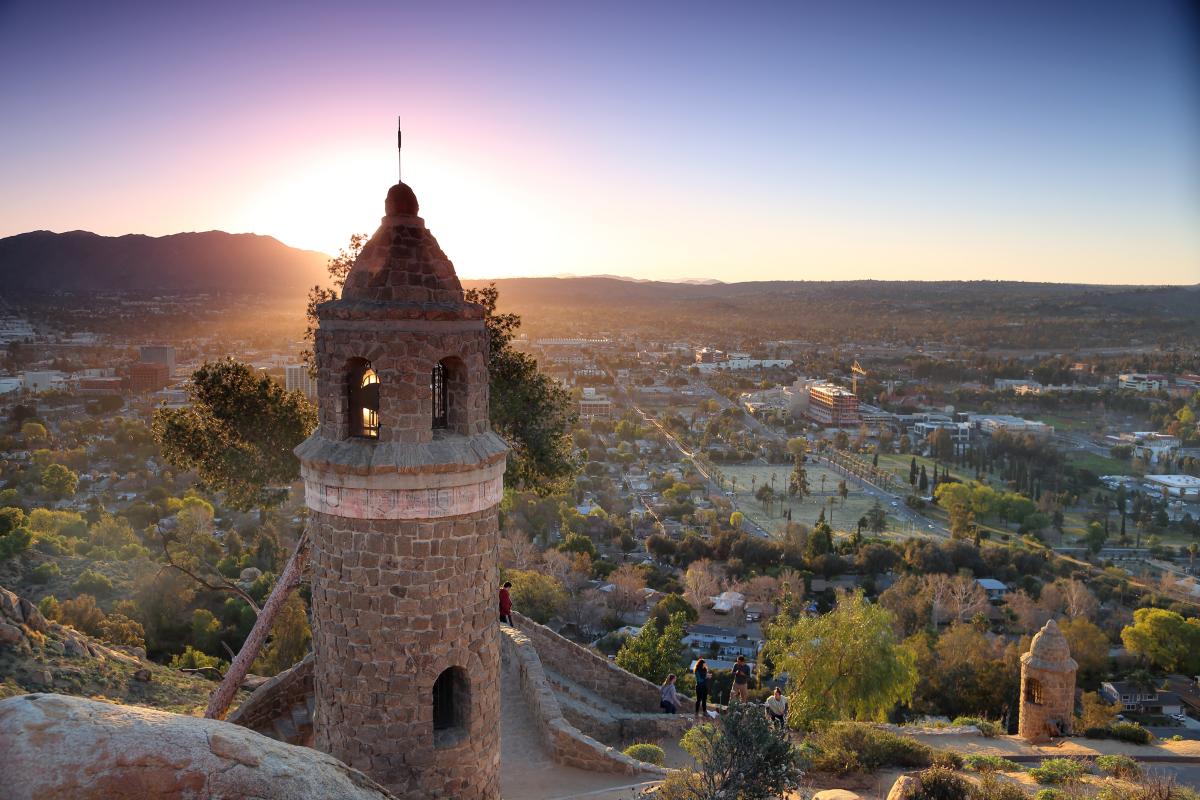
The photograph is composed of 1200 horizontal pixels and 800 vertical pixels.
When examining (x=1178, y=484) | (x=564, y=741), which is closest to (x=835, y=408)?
(x=1178, y=484)

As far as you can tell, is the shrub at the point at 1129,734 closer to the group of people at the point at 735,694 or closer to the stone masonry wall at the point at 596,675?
the group of people at the point at 735,694

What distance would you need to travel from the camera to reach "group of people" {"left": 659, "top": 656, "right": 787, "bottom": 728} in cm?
1111

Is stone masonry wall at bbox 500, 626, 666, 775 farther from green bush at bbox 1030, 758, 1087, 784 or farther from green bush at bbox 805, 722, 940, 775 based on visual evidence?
green bush at bbox 1030, 758, 1087, 784

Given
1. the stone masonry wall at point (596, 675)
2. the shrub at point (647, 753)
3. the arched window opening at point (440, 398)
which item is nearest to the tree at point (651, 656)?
the stone masonry wall at point (596, 675)

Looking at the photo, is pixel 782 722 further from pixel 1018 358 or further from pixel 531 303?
pixel 531 303

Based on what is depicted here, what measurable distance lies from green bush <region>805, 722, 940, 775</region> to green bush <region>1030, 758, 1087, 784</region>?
4.03 feet

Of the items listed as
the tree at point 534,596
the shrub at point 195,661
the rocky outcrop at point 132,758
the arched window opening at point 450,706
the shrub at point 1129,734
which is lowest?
the tree at point 534,596

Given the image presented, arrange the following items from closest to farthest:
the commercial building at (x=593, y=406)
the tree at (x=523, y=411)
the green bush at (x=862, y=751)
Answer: the green bush at (x=862, y=751)
the tree at (x=523, y=411)
the commercial building at (x=593, y=406)

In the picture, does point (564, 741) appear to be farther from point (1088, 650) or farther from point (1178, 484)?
point (1178, 484)

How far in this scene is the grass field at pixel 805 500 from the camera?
50.2 meters

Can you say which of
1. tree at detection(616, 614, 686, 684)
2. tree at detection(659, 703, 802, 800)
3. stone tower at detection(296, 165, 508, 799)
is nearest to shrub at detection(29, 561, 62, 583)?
tree at detection(616, 614, 686, 684)

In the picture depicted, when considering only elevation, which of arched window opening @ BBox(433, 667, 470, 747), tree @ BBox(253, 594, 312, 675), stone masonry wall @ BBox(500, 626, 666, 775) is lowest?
tree @ BBox(253, 594, 312, 675)

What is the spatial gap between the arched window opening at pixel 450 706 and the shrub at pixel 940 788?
15.9ft

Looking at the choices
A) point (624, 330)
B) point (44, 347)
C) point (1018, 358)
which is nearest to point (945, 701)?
point (44, 347)
